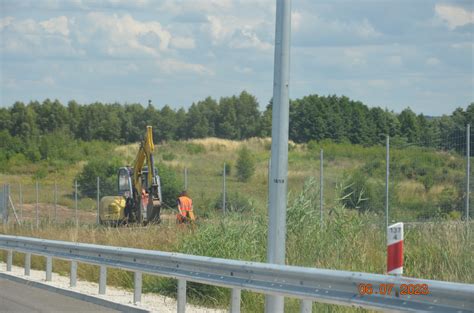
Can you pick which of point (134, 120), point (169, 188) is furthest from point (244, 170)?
point (134, 120)

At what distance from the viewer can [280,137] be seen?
10.5 meters

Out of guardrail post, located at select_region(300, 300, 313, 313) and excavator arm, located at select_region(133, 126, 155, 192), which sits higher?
excavator arm, located at select_region(133, 126, 155, 192)

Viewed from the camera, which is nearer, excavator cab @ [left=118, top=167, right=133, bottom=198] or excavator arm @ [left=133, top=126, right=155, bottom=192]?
excavator arm @ [left=133, top=126, right=155, bottom=192]

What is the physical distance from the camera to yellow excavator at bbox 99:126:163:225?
29797mm

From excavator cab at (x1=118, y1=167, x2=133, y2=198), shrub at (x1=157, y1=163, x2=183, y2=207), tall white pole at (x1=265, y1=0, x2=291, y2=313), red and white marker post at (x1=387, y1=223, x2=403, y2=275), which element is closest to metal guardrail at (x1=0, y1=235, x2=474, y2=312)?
red and white marker post at (x1=387, y1=223, x2=403, y2=275)

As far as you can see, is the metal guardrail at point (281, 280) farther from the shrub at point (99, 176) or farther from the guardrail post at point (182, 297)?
the shrub at point (99, 176)

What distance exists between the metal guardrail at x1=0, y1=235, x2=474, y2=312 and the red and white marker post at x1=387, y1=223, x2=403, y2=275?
0.47 feet

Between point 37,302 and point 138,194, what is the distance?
18.0 meters

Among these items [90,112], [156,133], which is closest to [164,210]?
[156,133]

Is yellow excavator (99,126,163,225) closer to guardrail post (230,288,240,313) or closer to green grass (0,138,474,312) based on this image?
green grass (0,138,474,312)

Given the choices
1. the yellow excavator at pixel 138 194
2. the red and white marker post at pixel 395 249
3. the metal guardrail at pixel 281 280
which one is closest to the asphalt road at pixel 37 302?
the metal guardrail at pixel 281 280

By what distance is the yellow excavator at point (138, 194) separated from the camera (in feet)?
97.8

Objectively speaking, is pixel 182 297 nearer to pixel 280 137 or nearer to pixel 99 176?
pixel 280 137

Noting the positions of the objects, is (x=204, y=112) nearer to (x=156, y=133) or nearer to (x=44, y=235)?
(x=156, y=133)
